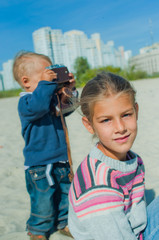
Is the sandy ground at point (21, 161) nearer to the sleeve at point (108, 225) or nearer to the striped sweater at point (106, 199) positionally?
the striped sweater at point (106, 199)

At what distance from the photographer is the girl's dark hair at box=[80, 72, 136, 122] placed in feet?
4.10

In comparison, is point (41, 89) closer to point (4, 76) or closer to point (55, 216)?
point (55, 216)

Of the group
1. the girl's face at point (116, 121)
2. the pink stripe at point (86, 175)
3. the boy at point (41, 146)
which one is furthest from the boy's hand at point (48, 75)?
the pink stripe at point (86, 175)

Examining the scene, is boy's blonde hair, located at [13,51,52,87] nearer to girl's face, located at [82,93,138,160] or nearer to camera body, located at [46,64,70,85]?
camera body, located at [46,64,70,85]

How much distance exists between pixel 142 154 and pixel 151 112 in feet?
9.10

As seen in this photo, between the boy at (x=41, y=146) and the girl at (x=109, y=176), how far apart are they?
570 mm

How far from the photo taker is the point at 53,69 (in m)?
1.92

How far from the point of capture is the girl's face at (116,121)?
1.24m

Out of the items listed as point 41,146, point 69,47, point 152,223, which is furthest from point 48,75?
point 69,47

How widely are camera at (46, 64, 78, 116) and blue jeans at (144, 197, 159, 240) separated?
94 centimetres

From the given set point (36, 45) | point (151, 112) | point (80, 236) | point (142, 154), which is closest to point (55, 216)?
point (80, 236)

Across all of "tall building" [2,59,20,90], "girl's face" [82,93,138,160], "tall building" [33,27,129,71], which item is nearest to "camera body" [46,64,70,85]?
"girl's face" [82,93,138,160]

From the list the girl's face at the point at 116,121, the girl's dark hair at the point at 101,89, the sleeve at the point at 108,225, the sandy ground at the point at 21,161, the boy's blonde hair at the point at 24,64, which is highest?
the boy's blonde hair at the point at 24,64

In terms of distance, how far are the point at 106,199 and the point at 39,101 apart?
928 millimetres
